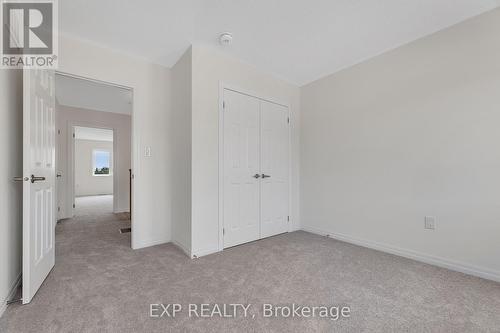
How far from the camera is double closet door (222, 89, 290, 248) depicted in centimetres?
279

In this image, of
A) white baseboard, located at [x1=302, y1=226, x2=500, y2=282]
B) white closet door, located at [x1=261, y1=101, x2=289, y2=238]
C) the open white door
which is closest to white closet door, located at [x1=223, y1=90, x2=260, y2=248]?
white closet door, located at [x1=261, y1=101, x2=289, y2=238]

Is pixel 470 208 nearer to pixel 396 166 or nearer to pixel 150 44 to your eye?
pixel 396 166

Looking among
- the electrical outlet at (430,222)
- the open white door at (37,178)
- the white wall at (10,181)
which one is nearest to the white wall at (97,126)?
the open white door at (37,178)

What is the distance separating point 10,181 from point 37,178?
20 centimetres

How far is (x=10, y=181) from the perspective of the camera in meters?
1.65

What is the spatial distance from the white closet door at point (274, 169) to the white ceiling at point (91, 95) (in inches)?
91.1

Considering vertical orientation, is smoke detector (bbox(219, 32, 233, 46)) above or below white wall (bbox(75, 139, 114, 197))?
above

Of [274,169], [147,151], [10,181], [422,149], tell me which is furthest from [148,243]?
[422,149]

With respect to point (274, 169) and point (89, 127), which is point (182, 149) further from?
point (89, 127)

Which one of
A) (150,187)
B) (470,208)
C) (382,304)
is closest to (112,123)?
(150,187)

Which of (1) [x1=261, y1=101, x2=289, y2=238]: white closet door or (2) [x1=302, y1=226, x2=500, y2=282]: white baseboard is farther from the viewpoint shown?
(1) [x1=261, y1=101, x2=289, y2=238]: white closet door

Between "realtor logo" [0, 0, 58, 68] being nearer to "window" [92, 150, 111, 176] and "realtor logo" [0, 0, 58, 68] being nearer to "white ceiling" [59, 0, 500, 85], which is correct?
"white ceiling" [59, 0, 500, 85]

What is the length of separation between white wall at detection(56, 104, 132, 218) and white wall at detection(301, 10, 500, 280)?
4.63 meters

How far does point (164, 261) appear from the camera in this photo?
2.33 meters
